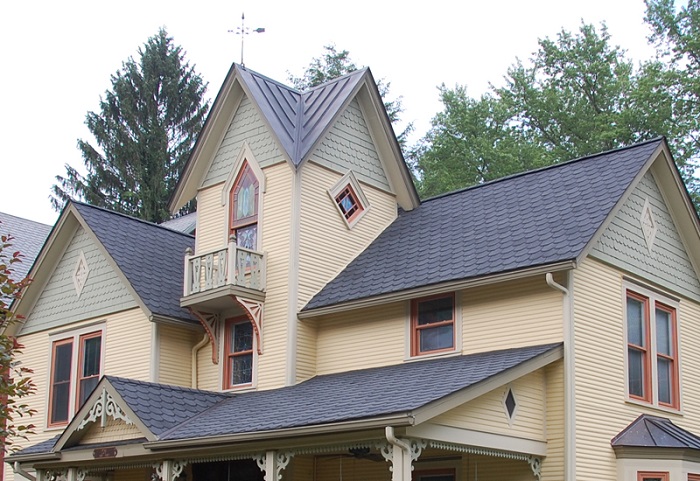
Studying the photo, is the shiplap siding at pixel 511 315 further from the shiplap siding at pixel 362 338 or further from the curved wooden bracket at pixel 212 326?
the curved wooden bracket at pixel 212 326

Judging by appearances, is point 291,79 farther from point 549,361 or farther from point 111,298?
point 549,361

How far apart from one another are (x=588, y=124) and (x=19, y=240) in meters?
21.2

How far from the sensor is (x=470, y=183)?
1558 inches


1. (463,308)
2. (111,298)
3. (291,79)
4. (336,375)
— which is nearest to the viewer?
(463,308)

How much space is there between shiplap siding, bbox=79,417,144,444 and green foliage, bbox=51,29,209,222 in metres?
30.8

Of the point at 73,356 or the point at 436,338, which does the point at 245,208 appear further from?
the point at 436,338

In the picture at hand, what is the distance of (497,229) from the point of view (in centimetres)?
1900

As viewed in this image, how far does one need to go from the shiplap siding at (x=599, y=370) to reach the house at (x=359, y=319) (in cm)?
4

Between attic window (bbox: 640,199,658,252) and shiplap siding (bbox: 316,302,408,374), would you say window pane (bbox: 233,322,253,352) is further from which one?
attic window (bbox: 640,199,658,252)

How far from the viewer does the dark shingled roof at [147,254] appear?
21.0 meters

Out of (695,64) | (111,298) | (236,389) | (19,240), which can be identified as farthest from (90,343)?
(695,64)

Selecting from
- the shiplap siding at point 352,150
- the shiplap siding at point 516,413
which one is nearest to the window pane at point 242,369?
the shiplap siding at point 352,150

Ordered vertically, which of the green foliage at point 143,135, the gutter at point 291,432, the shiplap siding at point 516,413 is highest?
the green foliage at point 143,135

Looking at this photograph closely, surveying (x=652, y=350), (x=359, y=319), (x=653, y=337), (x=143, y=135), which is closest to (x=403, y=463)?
(x=359, y=319)
